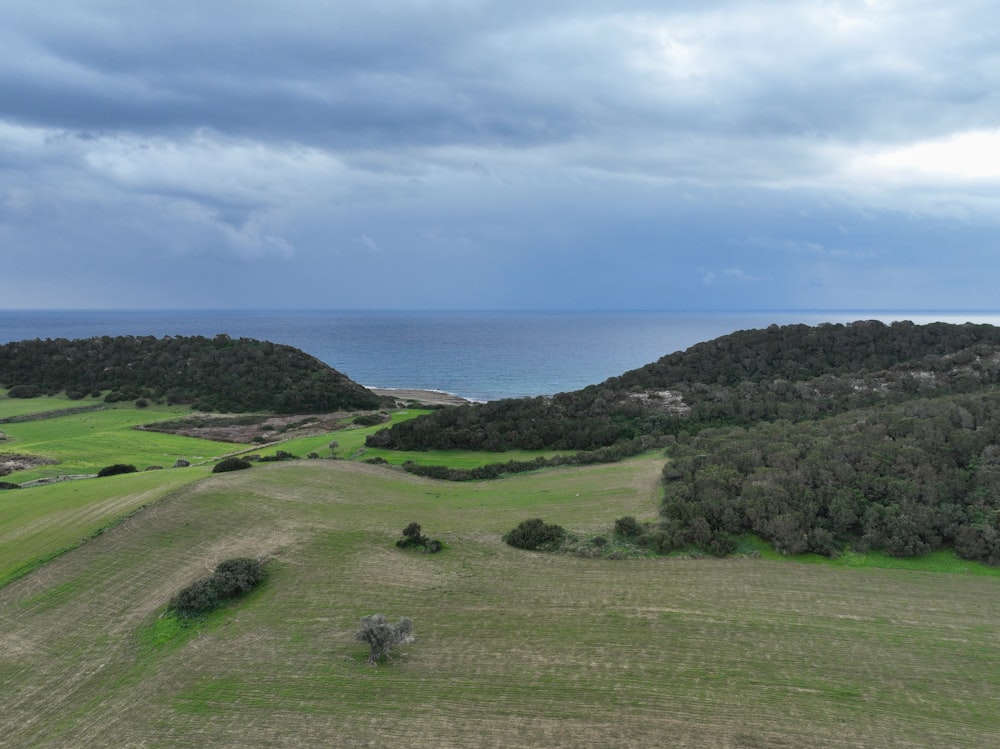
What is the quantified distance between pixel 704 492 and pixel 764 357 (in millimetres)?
42079

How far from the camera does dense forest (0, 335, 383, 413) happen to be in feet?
249

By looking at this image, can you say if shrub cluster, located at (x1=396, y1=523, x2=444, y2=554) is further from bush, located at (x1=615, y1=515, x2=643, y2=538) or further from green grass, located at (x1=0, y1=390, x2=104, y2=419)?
green grass, located at (x1=0, y1=390, x2=104, y2=419)

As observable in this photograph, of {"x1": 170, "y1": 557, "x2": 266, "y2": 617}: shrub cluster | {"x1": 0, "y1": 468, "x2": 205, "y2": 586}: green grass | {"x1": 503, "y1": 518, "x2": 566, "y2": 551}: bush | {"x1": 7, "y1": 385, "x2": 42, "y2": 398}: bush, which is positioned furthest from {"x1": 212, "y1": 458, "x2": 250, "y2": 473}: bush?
{"x1": 7, "y1": 385, "x2": 42, "y2": 398}: bush

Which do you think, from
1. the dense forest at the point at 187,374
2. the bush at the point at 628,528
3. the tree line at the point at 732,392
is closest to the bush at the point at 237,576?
the bush at the point at 628,528

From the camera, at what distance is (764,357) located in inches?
2499

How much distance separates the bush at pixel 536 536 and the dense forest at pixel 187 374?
176ft

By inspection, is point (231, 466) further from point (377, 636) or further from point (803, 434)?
point (803, 434)

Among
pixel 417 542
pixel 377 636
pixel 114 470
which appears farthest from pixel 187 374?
pixel 377 636

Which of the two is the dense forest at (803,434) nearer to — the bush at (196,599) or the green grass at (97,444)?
the bush at (196,599)

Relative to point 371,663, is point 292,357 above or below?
above

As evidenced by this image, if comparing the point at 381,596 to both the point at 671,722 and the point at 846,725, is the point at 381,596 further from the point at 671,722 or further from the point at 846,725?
the point at 846,725

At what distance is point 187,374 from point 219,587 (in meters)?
72.1

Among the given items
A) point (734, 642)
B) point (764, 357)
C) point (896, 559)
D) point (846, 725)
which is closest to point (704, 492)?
point (896, 559)

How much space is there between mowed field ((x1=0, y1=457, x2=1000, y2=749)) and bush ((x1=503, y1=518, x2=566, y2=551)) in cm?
71
